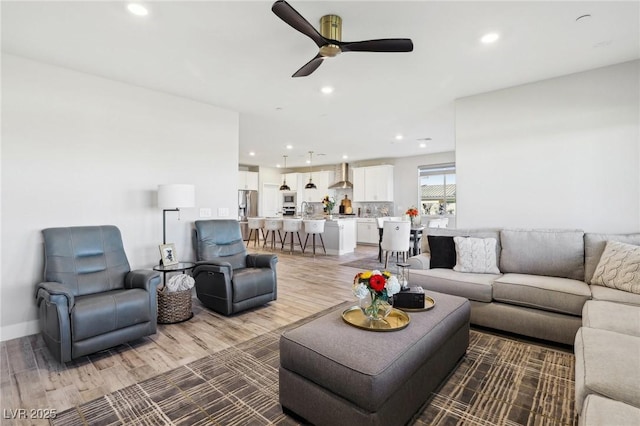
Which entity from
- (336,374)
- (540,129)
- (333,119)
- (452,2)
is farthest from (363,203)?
(336,374)

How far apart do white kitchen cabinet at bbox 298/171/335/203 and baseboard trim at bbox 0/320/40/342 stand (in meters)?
8.64

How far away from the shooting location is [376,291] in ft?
6.25

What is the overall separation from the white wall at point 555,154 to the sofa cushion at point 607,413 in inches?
116

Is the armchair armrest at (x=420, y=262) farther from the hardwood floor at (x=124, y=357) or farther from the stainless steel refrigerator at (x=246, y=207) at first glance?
the stainless steel refrigerator at (x=246, y=207)

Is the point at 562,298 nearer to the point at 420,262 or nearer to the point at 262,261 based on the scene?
the point at 420,262

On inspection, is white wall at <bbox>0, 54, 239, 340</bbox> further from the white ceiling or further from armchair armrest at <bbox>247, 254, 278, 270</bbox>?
armchair armrest at <bbox>247, 254, 278, 270</bbox>

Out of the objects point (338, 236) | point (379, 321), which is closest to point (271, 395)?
point (379, 321)

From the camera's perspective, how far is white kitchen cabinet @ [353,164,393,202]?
30.6 feet

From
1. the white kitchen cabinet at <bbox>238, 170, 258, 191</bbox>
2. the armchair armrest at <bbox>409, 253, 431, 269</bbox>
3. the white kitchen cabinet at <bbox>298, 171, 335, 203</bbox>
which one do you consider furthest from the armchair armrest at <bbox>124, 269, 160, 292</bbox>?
the white kitchen cabinet at <bbox>298, 171, 335, 203</bbox>

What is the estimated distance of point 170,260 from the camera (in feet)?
11.8

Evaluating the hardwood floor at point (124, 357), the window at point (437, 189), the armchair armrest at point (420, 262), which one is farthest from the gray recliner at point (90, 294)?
the window at point (437, 189)

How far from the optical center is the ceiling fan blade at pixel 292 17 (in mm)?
1790

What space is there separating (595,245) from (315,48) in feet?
11.2

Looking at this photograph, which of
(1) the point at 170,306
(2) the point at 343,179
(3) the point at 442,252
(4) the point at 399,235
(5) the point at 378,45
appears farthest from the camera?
(2) the point at 343,179
